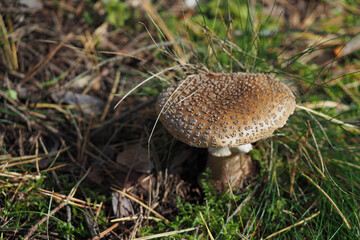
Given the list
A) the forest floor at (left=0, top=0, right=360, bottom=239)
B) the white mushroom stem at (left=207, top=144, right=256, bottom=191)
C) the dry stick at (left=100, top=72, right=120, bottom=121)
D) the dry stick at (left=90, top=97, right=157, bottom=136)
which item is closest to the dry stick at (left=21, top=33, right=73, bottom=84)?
the forest floor at (left=0, top=0, right=360, bottom=239)

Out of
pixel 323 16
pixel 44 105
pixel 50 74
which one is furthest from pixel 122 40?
pixel 323 16

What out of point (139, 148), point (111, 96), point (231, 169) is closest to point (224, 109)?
point (231, 169)

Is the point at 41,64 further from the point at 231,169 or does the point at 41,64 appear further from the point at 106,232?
the point at 231,169

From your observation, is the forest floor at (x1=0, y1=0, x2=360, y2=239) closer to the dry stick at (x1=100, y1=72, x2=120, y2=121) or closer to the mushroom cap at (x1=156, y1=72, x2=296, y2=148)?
the dry stick at (x1=100, y1=72, x2=120, y2=121)

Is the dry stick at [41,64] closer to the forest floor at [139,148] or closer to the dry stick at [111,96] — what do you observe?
the forest floor at [139,148]

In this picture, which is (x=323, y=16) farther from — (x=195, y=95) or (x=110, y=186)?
(x=110, y=186)
